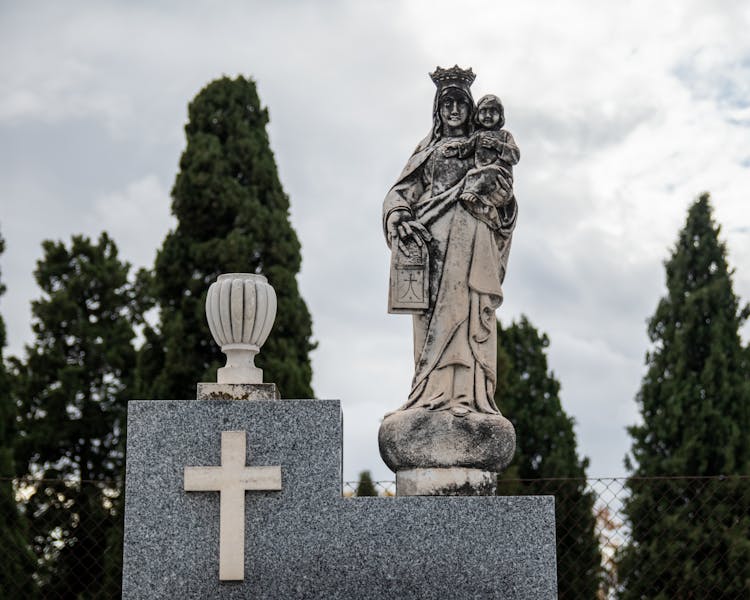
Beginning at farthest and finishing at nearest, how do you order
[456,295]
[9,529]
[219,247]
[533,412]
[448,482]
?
[533,412] → [219,247] → [9,529] → [456,295] → [448,482]

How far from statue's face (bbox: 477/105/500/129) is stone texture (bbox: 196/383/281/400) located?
2.34m

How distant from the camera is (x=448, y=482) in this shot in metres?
6.72

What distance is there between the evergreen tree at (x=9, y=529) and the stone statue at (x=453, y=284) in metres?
3.80

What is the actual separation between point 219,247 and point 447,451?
9.57m

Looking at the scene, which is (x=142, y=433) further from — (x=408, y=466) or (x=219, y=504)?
(x=408, y=466)

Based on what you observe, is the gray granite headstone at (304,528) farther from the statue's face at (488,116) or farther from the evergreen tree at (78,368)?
the evergreen tree at (78,368)

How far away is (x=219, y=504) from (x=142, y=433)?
0.64 m

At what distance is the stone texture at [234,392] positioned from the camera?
6.58 meters

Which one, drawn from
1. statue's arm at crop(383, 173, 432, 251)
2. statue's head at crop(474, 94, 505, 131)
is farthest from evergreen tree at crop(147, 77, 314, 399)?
statue's head at crop(474, 94, 505, 131)

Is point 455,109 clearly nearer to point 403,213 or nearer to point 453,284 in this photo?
point 403,213

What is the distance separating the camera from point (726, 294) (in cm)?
1647

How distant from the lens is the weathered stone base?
22.0 ft

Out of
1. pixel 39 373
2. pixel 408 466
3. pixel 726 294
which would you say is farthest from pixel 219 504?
pixel 39 373

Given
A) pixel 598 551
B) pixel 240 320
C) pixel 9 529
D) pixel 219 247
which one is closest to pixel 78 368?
pixel 219 247
